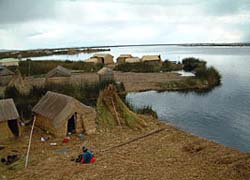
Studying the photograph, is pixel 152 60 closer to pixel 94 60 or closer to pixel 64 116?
pixel 94 60

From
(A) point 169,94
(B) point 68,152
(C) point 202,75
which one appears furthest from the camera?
(C) point 202,75

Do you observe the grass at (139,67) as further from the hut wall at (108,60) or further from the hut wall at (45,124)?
the hut wall at (45,124)

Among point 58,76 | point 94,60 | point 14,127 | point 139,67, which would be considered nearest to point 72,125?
point 14,127

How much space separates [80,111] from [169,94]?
20750 mm

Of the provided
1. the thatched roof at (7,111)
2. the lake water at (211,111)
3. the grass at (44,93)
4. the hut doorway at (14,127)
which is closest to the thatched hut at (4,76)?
the grass at (44,93)

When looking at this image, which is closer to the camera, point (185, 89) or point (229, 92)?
point (229, 92)

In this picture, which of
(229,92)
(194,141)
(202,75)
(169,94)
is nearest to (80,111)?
(194,141)

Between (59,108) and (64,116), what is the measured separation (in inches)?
26.0

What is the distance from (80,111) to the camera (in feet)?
54.1

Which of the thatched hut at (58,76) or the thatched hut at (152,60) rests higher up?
the thatched hut at (152,60)

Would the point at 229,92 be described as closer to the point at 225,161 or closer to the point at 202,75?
the point at 202,75

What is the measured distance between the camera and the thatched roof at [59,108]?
623 inches

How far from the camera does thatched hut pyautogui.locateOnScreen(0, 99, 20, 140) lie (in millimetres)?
15203

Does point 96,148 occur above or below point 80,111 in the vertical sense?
below
